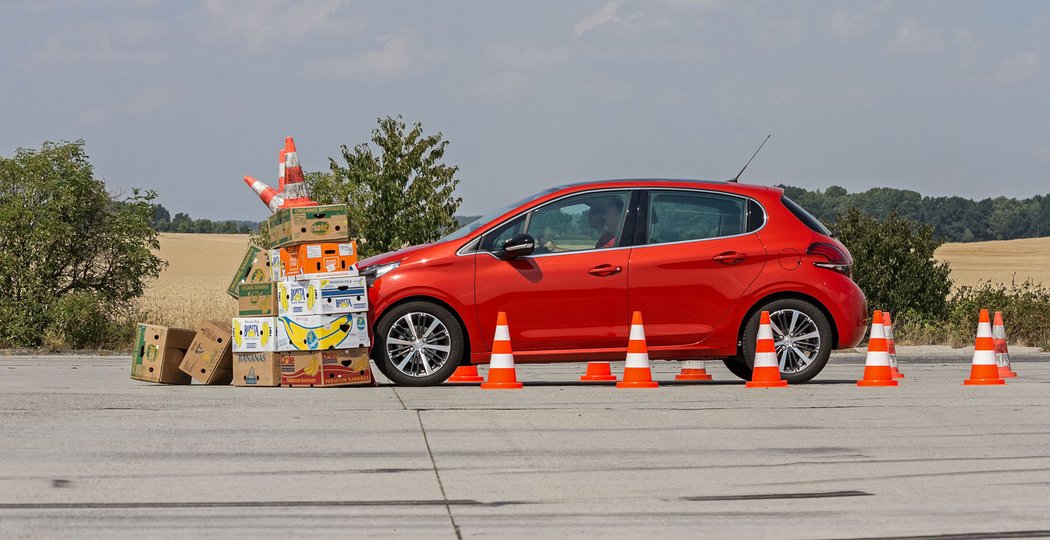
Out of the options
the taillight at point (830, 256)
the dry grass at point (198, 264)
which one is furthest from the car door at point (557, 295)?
the dry grass at point (198, 264)

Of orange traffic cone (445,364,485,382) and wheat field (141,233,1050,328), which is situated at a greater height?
wheat field (141,233,1050,328)

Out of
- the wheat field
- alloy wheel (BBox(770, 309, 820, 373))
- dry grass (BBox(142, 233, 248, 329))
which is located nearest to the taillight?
alloy wheel (BBox(770, 309, 820, 373))

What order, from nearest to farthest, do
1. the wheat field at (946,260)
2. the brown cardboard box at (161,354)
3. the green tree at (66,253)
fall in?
the brown cardboard box at (161,354), the green tree at (66,253), the wheat field at (946,260)

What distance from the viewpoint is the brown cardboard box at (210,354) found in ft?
42.3

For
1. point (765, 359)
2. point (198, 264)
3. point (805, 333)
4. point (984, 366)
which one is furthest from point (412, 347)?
point (198, 264)

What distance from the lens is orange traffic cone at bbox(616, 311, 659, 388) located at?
12.4 meters

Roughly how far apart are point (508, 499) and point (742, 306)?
625 cm

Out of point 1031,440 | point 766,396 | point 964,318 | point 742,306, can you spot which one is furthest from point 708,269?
point 964,318

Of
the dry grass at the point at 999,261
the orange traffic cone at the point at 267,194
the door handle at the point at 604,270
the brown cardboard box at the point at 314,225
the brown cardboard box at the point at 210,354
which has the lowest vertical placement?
the brown cardboard box at the point at 210,354

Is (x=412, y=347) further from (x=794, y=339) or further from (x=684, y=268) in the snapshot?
(x=794, y=339)

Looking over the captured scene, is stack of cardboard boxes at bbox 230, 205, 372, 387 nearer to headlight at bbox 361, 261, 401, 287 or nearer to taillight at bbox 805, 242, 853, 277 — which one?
headlight at bbox 361, 261, 401, 287

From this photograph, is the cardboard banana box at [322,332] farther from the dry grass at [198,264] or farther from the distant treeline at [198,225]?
the distant treeline at [198,225]

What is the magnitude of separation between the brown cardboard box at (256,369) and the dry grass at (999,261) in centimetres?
5711

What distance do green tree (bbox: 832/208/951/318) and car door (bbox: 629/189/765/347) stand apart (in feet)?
60.4
